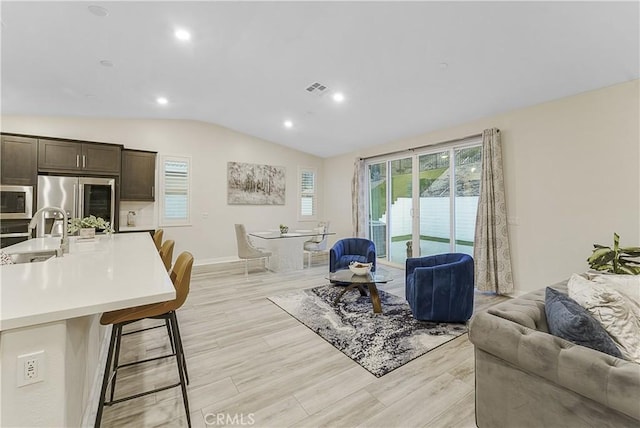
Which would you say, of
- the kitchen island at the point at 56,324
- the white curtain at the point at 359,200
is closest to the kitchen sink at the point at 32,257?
the kitchen island at the point at 56,324

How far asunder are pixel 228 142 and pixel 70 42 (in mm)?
3642

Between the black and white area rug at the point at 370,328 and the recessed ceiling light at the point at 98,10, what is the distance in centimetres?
359

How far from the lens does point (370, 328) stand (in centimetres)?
296

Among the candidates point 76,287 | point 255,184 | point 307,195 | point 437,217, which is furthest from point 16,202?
point 437,217

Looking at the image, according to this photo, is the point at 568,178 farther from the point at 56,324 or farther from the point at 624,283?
the point at 56,324

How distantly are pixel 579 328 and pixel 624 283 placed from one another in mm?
1014

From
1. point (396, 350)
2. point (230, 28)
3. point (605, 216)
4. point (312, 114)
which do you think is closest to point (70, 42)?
point (230, 28)

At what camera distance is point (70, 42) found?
288 cm

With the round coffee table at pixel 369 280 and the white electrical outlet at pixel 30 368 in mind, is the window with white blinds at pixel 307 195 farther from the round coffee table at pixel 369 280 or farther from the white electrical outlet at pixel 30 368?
the white electrical outlet at pixel 30 368

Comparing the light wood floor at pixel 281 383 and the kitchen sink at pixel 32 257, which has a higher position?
the kitchen sink at pixel 32 257

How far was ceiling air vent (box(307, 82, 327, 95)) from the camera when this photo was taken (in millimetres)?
3963

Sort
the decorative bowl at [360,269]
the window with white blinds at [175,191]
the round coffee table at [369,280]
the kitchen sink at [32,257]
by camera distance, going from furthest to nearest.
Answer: the window with white blinds at [175,191] < the decorative bowl at [360,269] < the round coffee table at [369,280] < the kitchen sink at [32,257]

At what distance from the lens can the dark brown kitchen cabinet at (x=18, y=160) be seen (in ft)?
13.3
